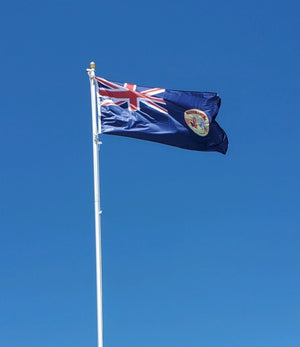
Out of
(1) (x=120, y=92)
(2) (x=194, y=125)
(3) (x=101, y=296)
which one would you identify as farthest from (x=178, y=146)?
(3) (x=101, y=296)

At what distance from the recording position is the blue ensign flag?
30.8 m

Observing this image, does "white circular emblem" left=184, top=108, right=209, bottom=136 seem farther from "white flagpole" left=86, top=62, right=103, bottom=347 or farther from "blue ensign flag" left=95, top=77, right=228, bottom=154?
"white flagpole" left=86, top=62, right=103, bottom=347

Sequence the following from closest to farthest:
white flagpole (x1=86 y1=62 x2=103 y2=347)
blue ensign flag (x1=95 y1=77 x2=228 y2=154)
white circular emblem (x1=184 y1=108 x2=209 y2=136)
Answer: white flagpole (x1=86 y1=62 x2=103 y2=347) → blue ensign flag (x1=95 y1=77 x2=228 y2=154) → white circular emblem (x1=184 y1=108 x2=209 y2=136)

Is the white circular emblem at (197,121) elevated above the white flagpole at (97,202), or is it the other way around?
the white circular emblem at (197,121)

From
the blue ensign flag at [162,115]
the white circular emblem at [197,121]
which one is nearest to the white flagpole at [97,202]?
the blue ensign flag at [162,115]

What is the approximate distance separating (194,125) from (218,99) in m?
1.69

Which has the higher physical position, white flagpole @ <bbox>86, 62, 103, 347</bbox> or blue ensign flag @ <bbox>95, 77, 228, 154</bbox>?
blue ensign flag @ <bbox>95, 77, 228, 154</bbox>

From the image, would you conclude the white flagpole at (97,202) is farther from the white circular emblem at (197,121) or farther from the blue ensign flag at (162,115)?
the white circular emblem at (197,121)

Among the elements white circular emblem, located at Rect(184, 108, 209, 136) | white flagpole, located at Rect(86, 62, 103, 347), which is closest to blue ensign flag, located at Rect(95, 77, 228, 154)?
white circular emblem, located at Rect(184, 108, 209, 136)

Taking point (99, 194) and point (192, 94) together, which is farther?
point (192, 94)

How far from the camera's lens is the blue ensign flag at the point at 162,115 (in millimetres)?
30844

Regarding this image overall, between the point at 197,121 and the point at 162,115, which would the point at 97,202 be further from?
the point at 197,121

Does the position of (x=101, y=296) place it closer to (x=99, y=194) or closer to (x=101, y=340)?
(x=101, y=340)

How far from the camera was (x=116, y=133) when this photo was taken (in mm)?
30391
